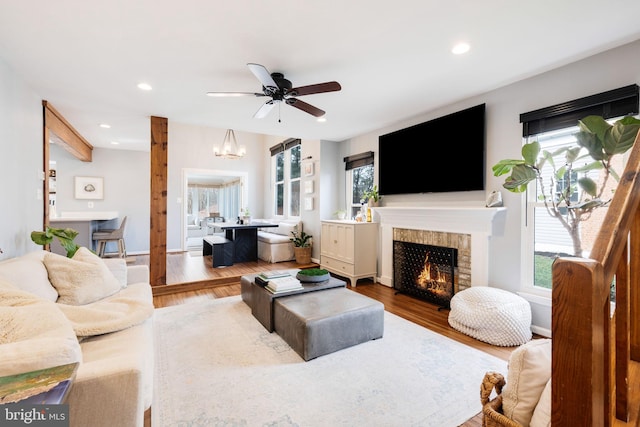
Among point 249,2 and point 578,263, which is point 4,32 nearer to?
point 249,2

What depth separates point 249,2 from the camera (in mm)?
1853

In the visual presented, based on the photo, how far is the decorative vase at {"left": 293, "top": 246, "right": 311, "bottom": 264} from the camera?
19.3 ft

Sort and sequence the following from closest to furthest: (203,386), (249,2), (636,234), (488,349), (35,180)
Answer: (636,234) < (249,2) < (203,386) < (488,349) < (35,180)

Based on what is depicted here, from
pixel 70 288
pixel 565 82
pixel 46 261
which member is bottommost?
pixel 70 288

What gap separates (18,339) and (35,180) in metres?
3.08

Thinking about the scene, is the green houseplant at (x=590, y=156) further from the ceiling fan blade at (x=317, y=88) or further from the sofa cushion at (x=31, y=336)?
the sofa cushion at (x=31, y=336)

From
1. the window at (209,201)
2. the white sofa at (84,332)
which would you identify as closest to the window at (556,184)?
the white sofa at (84,332)

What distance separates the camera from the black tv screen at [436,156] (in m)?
3.35

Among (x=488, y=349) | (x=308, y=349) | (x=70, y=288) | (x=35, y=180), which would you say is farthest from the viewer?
(x=35, y=180)

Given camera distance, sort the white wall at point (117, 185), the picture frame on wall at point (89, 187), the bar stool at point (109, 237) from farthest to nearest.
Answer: the picture frame on wall at point (89, 187) → the white wall at point (117, 185) → the bar stool at point (109, 237)

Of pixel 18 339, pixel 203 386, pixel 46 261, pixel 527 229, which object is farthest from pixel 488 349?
pixel 46 261

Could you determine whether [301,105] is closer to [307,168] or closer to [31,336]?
[31,336]

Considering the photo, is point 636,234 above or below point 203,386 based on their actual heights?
above

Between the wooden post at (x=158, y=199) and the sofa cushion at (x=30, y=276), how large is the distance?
196cm
